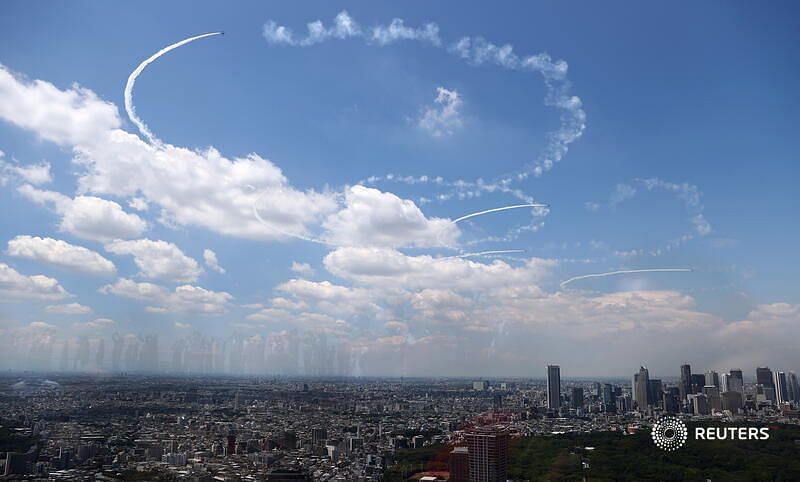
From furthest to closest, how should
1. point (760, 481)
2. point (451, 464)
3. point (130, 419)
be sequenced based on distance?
point (130, 419)
point (451, 464)
point (760, 481)

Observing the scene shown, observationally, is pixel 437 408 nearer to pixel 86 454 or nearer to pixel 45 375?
pixel 86 454

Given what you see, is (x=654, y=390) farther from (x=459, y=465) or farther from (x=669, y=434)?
(x=459, y=465)

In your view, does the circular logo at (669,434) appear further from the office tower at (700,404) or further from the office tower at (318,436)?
the office tower at (318,436)

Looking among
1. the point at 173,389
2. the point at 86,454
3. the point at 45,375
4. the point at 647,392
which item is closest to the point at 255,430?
the point at 173,389

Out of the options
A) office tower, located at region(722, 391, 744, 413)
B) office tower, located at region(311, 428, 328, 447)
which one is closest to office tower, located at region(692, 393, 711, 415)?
office tower, located at region(722, 391, 744, 413)

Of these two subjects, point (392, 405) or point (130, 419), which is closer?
point (130, 419)

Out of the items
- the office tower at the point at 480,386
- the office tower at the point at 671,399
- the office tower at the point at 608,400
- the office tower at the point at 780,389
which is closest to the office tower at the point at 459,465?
the office tower at the point at 480,386
